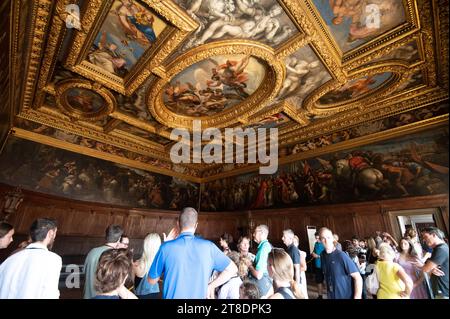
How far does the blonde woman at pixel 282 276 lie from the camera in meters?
1.97

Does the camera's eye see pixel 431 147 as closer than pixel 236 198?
Yes

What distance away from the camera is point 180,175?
558 inches

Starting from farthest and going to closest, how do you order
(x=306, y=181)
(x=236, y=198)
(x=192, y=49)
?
1. (x=236, y=198)
2. (x=306, y=181)
3. (x=192, y=49)

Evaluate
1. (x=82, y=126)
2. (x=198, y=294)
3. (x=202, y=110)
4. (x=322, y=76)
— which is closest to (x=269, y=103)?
(x=322, y=76)

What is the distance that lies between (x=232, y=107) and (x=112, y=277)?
26.1ft

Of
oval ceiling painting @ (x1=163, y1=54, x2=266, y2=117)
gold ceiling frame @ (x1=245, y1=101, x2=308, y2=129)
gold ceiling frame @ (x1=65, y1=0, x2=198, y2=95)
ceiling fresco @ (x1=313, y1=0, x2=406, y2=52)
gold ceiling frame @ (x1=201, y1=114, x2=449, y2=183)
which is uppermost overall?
oval ceiling painting @ (x1=163, y1=54, x2=266, y2=117)

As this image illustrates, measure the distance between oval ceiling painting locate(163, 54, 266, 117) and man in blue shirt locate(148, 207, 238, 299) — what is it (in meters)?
5.57

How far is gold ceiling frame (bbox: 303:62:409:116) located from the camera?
256 inches

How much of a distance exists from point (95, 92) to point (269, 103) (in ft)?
22.1

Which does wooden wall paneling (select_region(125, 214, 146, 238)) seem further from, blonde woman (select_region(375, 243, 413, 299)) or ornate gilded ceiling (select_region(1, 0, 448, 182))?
blonde woman (select_region(375, 243, 413, 299))

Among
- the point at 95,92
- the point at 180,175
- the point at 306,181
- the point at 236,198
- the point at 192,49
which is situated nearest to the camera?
the point at 192,49

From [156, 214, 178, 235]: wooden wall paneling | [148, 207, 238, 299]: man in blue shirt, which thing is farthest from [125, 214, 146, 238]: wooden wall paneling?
[148, 207, 238, 299]: man in blue shirt

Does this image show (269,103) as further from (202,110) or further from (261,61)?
(202,110)

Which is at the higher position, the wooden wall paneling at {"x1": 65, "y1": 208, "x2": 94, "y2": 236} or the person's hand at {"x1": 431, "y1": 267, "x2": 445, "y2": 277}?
the wooden wall paneling at {"x1": 65, "y1": 208, "x2": 94, "y2": 236}
